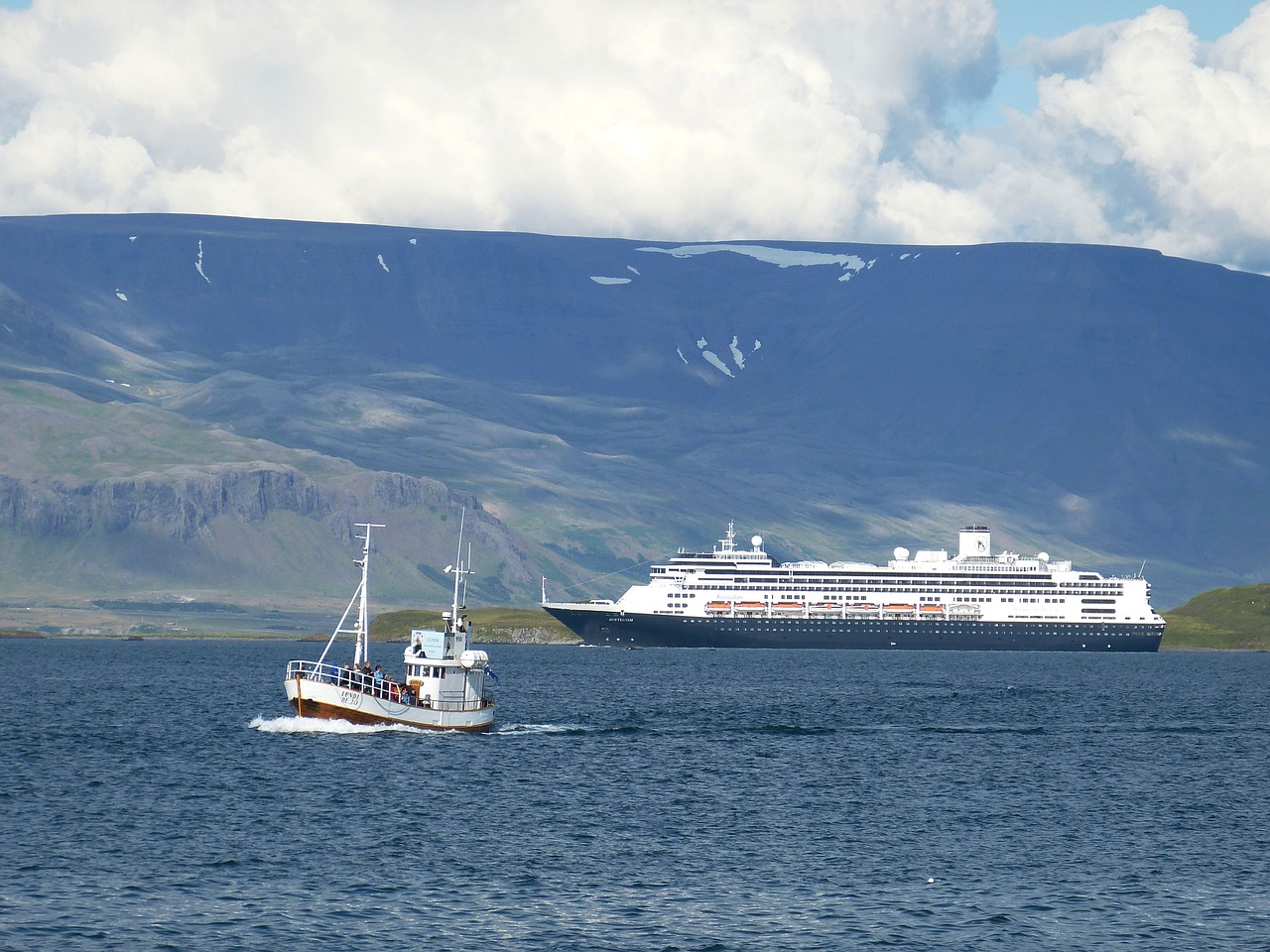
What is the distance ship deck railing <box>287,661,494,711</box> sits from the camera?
111 metres

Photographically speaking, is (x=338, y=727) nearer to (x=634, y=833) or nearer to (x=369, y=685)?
(x=369, y=685)

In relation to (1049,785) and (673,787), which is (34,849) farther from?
(1049,785)

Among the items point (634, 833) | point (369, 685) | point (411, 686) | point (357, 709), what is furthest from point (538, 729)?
point (634, 833)

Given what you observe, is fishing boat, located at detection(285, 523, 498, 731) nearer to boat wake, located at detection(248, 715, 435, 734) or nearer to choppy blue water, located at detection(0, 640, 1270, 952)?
boat wake, located at detection(248, 715, 435, 734)

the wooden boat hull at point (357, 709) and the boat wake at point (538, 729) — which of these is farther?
the boat wake at point (538, 729)

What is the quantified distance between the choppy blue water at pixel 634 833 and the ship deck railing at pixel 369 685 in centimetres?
259

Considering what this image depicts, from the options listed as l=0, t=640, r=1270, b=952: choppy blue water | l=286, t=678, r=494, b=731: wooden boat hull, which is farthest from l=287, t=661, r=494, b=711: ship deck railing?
l=0, t=640, r=1270, b=952: choppy blue water

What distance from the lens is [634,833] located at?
81500mm

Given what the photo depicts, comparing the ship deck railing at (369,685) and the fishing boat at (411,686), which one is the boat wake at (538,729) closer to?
the fishing boat at (411,686)

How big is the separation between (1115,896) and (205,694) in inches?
4189

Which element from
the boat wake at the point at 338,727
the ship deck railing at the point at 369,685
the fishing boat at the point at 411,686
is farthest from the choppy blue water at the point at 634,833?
the ship deck railing at the point at 369,685

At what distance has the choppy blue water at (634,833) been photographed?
62656mm

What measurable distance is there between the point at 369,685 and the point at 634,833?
111ft

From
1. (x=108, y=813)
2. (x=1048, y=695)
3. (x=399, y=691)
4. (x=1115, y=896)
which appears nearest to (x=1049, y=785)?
(x=1115, y=896)
